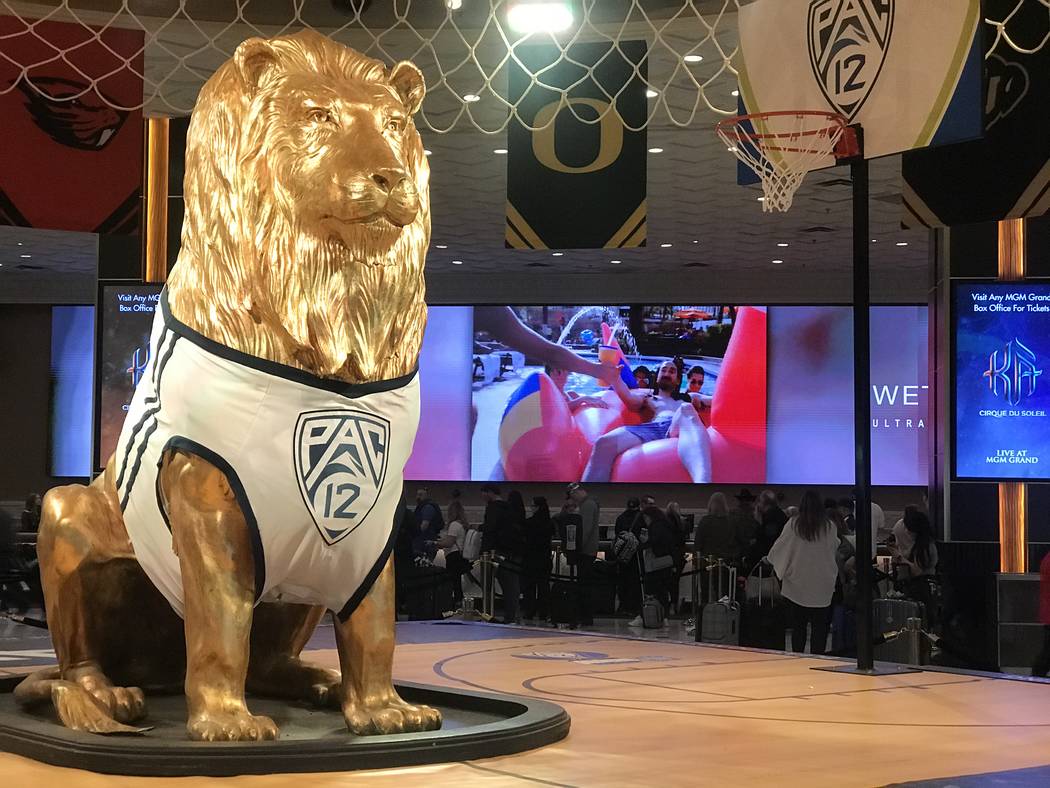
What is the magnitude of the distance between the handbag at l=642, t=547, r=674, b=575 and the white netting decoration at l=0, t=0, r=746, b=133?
483cm

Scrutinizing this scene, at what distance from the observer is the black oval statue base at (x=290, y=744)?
263cm

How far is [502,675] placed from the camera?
4379 mm

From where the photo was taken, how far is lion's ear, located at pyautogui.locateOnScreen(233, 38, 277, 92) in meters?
2.95

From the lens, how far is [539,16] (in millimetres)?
7672

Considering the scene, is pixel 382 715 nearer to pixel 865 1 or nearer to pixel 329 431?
pixel 329 431

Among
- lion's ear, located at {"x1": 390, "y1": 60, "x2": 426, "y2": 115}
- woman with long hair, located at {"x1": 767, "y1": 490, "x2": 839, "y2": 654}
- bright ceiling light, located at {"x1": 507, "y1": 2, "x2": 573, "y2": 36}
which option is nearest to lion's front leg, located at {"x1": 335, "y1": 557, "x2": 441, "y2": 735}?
lion's ear, located at {"x1": 390, "y1": 60, "x2": 426, "y2": 115}

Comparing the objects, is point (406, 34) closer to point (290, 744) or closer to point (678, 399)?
point (290, 744)

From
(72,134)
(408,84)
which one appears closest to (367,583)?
(408,84)

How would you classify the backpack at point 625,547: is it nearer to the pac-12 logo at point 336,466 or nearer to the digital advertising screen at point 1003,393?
the digital advertising screen at point 1003,393

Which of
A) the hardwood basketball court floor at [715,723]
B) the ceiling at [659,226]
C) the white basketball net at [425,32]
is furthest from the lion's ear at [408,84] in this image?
the ceiling at [659,226]

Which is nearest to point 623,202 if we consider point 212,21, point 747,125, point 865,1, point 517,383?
point 747,125

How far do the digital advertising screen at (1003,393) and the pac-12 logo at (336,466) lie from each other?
847 centimetres

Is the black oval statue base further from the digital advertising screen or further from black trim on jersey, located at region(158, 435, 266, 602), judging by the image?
the digital advertising screen

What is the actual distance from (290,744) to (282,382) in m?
0.75
